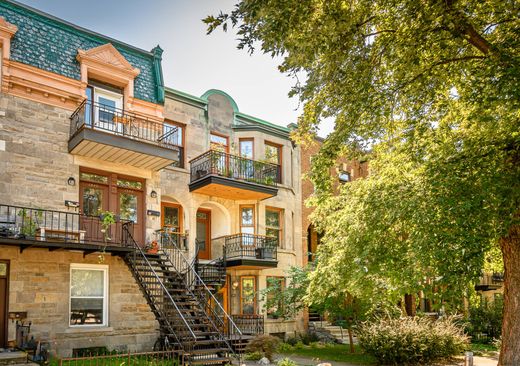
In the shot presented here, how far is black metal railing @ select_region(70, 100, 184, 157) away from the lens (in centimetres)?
1544

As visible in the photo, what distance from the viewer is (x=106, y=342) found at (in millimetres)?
15117

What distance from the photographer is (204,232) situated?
73.3 feet

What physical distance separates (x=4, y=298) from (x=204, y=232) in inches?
385

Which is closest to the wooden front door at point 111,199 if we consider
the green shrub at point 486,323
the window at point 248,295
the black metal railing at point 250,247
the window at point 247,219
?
the black metal railing at point 250,247

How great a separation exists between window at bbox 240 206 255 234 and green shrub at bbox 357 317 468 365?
7.34 metres

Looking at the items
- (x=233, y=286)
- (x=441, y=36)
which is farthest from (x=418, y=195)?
(x=233, y=286)

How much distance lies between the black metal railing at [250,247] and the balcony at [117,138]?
5.45 m

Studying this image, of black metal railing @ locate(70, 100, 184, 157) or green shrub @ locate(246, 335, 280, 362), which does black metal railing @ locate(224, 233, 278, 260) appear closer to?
green shrub @ locate(246, 335, 280, 362)

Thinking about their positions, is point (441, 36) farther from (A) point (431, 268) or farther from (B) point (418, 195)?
(A) point (431, 268)

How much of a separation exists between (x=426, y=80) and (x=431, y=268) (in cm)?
423

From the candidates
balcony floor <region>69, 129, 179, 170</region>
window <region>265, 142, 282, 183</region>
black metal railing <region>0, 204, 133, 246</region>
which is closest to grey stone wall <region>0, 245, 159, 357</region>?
black metal railing <region>0, 204, 133, 246</region>

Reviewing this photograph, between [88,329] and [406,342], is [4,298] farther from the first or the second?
[406,342]

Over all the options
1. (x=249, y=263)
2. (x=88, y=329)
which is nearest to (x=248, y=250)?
(x=249, y=263)

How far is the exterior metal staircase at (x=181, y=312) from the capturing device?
13172 mm
